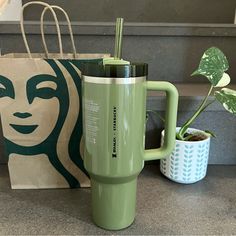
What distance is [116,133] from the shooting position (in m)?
0.48

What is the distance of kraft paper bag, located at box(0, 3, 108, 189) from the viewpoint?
1.97 feet

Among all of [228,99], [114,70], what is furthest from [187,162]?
[114,70]

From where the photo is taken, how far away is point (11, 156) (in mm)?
653

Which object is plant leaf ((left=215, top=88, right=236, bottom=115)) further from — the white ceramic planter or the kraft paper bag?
the kraft paper bag

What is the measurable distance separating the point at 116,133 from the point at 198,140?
296 millimetres

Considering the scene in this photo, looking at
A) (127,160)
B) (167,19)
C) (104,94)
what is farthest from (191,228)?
(167,19)

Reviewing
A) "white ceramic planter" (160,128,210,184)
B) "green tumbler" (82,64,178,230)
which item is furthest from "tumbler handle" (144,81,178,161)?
"white ceramic planter" (160,128,210,184)

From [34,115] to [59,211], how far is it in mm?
216

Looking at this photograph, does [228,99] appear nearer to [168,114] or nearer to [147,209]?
[168,114]

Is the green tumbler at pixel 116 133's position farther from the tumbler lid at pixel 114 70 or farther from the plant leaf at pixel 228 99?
the plant leaf at pixel 228 99

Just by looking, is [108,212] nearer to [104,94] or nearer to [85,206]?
[85,206]

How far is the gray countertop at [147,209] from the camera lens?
1.76ft

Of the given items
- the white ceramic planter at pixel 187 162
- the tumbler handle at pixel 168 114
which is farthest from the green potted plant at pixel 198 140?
the tumbler handle at pixel 168 114

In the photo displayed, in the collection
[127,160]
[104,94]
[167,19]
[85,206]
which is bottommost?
[85,206]
